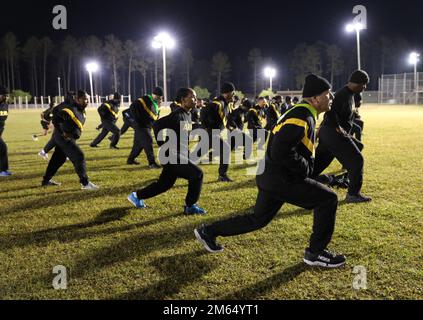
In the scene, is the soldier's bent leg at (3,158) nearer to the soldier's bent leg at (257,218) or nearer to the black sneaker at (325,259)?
the soldier's bent leg at (257,218)

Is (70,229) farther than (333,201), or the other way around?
(70,229)

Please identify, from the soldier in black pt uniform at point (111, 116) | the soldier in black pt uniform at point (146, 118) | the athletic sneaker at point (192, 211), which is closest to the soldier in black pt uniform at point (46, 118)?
the soldier in black pt uniform at point (111, 116)

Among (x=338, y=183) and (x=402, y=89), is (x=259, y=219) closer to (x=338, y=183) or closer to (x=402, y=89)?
(x=338, y=183)

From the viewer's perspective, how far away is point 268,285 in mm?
4121

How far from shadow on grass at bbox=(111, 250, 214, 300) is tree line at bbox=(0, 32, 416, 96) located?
7580cm

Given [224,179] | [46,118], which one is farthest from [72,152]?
[46,118]

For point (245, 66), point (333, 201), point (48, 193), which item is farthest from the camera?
point (245, 66)

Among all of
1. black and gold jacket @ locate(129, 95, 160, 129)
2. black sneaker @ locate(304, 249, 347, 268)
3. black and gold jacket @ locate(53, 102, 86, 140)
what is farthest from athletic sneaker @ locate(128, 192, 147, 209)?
black and gold jacket @ locate(129, 95, 160, 129)

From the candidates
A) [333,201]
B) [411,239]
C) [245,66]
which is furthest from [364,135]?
[245,66]

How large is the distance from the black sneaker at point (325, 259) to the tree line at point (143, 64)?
76404 mm

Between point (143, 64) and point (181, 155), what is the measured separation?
8427 centimetres
